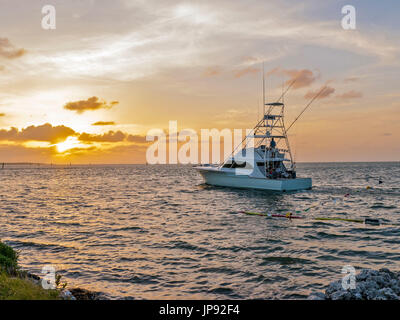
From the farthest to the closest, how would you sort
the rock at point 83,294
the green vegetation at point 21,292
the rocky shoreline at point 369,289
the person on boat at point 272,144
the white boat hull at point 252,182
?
the person on boat at point 272,144 → the white boat hull at point 252,182 → the rock at point 83,294 → the rocky shoreline at point 369,289 → the green vegetation at point 21,292

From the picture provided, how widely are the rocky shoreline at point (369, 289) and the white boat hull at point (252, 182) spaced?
1097 inches

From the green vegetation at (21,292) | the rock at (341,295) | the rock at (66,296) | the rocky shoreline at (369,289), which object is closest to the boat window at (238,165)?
the rocky shoreline at (369,289)

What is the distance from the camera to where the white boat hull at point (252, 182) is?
122 ft

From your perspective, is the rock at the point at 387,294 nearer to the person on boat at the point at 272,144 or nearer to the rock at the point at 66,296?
the rock at the point at 66,296

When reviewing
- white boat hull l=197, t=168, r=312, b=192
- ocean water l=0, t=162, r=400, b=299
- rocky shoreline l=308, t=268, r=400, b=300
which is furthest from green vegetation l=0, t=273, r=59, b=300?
white boat hull l=197, t=168, r=312, b=192

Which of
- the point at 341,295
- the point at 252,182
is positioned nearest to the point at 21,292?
the point at 341,295

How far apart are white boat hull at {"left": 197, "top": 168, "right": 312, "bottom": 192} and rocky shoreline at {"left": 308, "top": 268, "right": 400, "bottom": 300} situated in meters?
27.9

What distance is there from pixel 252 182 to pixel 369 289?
3054 cm

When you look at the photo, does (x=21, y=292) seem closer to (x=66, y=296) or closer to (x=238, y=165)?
(x=66, y=296)

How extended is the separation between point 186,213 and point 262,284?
1539 cm

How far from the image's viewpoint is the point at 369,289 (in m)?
8.29

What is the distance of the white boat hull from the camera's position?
37.3 metres
